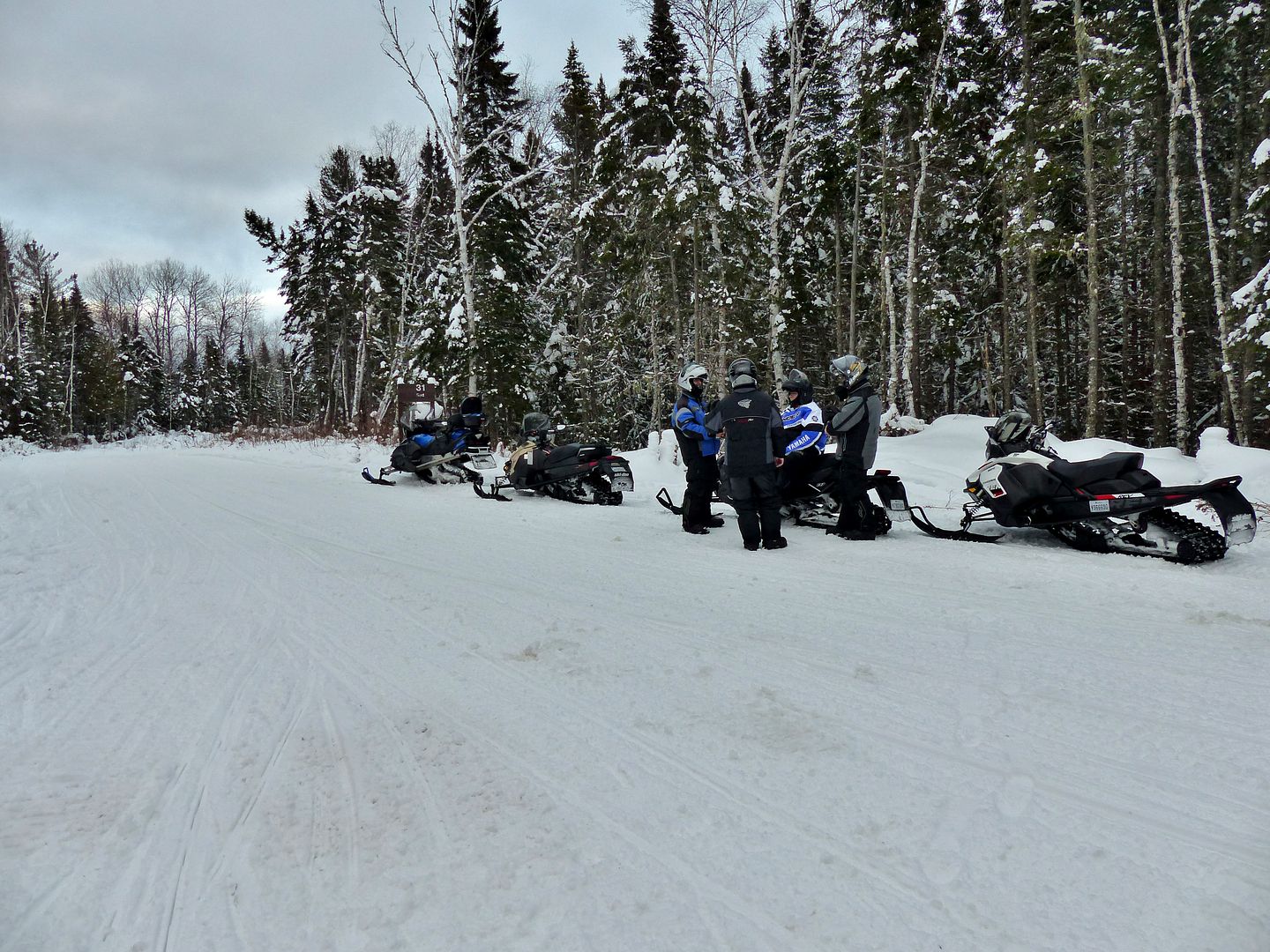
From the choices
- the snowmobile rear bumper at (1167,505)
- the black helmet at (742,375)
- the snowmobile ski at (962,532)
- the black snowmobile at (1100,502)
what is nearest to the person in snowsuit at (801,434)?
the black helmet at (742,375)

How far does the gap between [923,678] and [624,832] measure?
1583mm

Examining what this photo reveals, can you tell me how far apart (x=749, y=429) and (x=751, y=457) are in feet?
0.89

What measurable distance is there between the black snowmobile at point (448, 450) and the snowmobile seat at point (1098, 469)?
8.11m

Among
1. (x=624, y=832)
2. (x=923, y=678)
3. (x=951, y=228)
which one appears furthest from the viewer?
(x=951, y=228)

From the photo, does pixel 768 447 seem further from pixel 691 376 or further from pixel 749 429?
pixel 691 376

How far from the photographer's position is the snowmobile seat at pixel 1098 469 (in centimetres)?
488

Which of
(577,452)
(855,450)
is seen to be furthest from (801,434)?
(577,452)

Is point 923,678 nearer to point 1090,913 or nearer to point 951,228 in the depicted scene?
point 1090,913

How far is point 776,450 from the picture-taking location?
6391 millimetres

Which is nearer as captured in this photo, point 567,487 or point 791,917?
point 791,917

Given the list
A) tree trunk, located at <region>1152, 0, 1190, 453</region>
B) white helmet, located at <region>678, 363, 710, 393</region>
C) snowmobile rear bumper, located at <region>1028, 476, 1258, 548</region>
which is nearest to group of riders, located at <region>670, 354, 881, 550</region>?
white helmet, located at <region>678, 363, 710, 393</region>

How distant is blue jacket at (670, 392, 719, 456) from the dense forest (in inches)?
343

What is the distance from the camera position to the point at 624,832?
69.3 inches

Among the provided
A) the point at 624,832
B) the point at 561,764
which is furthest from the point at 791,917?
the point at 561,764
